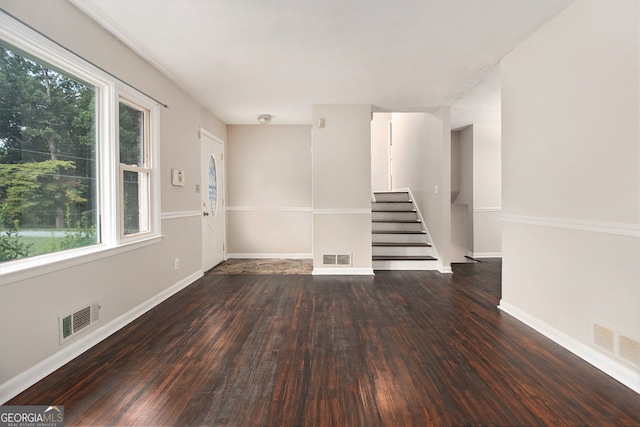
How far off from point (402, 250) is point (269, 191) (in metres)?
2.64

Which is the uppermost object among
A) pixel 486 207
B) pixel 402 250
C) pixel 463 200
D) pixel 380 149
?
pixel 380 149

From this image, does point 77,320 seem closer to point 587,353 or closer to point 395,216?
point 587,353

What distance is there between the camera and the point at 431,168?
5223mm

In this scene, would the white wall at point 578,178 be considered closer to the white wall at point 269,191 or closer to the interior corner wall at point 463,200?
the interior corner wall at point 463,200

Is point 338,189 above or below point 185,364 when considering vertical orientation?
above

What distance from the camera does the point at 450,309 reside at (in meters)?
3.18

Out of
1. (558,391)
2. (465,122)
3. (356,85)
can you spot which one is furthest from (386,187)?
(558,391)

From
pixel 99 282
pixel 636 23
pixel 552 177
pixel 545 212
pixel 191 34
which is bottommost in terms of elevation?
pixel 99 282

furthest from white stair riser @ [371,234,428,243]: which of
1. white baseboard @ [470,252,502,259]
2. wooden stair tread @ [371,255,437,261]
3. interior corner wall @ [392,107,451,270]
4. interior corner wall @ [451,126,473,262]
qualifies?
white baseboard @ [470,252,502,259]

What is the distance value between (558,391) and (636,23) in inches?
83.7

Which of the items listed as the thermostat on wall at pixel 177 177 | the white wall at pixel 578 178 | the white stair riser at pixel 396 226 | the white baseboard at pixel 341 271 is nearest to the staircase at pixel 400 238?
the white stair riser at pixel 396 226

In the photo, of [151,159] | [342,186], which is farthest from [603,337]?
[151,159]

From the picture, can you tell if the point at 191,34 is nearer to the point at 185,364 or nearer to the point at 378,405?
the point at 185,364

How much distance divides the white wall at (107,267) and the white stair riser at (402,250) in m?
2.80
